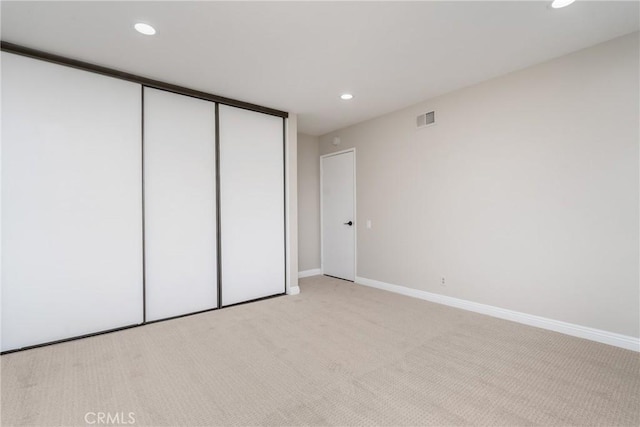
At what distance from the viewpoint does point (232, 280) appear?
4.06m

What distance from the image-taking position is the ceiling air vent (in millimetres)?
4109

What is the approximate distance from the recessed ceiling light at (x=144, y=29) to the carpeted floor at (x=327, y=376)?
2698mm

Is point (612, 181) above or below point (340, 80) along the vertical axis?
below

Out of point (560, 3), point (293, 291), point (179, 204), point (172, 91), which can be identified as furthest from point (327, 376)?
point (172, 91)

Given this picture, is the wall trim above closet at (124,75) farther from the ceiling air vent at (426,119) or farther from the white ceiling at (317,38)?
the ceiling air vent at (426,119)

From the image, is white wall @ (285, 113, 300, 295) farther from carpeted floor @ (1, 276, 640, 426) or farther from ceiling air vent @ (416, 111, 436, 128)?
ceiling air vent @ (416, 111, 436, 128)

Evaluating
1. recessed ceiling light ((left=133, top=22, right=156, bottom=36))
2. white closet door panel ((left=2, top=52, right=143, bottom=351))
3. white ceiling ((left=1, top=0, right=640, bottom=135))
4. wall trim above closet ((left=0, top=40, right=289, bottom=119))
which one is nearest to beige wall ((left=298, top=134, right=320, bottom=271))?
wall trim above closet ((left=0, top=40, right=289, bottom=119))

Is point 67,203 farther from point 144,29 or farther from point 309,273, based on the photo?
point 309,273

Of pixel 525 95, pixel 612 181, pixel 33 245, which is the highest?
pixel 525 95

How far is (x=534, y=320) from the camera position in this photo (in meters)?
3.22

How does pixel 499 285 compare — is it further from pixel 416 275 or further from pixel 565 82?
pixel 565 82

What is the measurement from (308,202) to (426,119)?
2.58m

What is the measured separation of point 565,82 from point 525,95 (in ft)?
1.11

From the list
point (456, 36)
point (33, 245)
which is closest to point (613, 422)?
point (456, 36)
